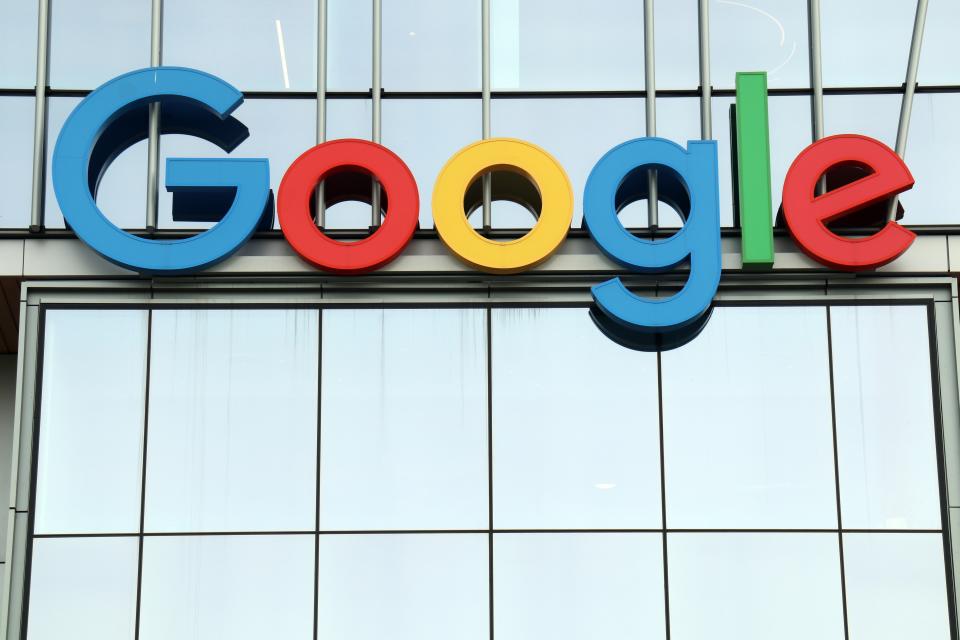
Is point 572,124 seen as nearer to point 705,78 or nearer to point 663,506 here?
point 705,78

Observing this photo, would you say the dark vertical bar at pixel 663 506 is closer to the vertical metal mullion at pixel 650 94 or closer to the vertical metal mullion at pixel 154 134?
the vertical metal mullion at pixel 650 94

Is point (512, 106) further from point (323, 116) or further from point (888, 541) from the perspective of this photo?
point (888, 541)

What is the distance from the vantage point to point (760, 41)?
1892 centimetres

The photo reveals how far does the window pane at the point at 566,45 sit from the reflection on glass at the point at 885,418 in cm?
468

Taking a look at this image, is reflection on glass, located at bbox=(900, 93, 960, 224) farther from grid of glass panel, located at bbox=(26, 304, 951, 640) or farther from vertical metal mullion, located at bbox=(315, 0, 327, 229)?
vertical metal mullion, located at bbox=(315, 0, 327, 229)

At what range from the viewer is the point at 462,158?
17734 mm

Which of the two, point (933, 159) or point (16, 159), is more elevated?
point (933, 159)

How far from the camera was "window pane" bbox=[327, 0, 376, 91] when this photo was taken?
18688 millimetres

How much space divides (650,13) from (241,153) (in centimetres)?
610

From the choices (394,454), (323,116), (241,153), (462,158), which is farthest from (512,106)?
(394,454)

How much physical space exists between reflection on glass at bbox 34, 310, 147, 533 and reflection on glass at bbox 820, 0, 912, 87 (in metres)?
10.5

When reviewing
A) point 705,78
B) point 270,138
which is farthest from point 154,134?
point 705,78

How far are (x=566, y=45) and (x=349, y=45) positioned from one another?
312 centimetres

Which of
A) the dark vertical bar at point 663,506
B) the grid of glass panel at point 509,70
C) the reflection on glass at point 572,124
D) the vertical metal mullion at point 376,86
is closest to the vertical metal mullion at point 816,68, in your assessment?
the grid of glass panel at point 509,70
